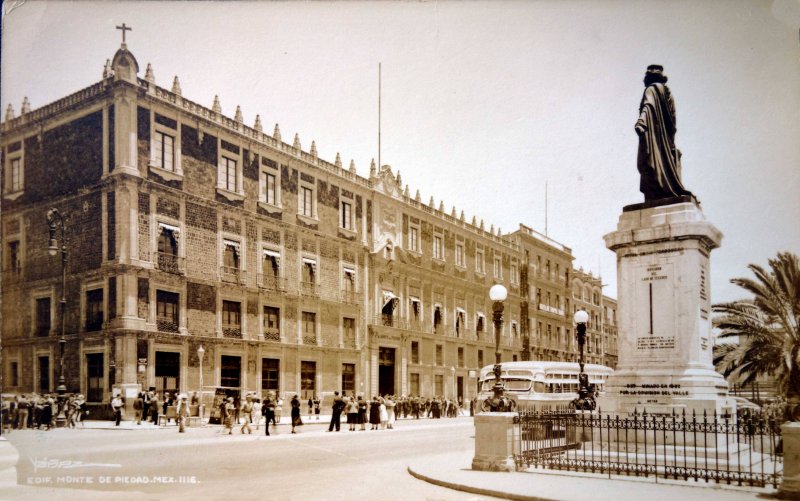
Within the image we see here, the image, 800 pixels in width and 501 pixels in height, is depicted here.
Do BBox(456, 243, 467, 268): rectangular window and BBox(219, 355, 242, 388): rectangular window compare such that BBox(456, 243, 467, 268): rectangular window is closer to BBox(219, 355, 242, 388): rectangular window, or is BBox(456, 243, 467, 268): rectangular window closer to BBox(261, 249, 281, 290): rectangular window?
BBox(261, 249, 281, 290): rectangular window

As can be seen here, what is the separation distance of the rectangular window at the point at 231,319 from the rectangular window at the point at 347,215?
969 centimetres

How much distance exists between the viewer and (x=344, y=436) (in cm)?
2338

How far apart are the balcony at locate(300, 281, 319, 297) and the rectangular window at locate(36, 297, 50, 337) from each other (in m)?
14.0

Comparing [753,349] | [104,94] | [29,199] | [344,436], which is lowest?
[344,436]

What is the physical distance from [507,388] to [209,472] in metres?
14.8

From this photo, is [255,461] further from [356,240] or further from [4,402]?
[356,240]

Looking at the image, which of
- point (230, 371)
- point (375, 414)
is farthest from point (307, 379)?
point (375, 414)

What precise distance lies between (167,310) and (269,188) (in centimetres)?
898

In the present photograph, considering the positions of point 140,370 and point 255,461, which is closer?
point 255,461

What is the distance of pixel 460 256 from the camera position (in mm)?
54219

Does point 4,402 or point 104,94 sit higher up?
point 104,94

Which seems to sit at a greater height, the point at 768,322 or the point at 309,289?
the point at 309,289

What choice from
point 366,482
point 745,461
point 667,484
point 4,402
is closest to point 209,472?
point 366,482

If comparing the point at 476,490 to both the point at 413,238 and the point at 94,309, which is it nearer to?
the point at 94,309
